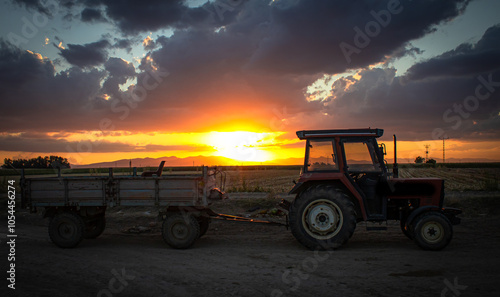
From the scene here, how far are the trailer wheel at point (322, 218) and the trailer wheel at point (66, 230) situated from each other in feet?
17.5

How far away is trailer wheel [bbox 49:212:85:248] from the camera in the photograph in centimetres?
898

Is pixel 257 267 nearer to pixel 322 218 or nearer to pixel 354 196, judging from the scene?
pixel 322 218

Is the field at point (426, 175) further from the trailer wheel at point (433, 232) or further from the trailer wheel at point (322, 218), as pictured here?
the trailer wheel at point (433, 232)

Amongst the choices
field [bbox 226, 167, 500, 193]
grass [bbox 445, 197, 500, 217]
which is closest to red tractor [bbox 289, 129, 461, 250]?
grass [bbox 445, 197, 500, 217]

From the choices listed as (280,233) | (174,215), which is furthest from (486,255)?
(174,215)

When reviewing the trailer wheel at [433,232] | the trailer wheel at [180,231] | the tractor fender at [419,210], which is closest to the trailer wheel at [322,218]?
the tractor fender at [419,210]

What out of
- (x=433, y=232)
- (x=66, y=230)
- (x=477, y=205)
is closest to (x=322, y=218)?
(x=433, y=232)

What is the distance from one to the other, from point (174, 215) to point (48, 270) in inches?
110

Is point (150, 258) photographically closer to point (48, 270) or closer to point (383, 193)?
point (48, 270)

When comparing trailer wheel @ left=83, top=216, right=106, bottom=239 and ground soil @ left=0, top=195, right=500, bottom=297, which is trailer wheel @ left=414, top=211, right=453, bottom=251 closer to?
ground soil @ left=0, top=195, right=500, bottom=297

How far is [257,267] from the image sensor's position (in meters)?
6.87

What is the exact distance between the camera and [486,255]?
23.9 ft

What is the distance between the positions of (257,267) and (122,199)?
4034 millimetres

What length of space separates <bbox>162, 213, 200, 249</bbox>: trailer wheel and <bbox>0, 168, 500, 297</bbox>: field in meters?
0.24
